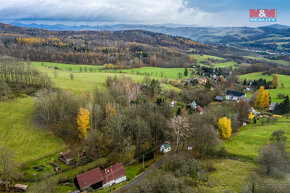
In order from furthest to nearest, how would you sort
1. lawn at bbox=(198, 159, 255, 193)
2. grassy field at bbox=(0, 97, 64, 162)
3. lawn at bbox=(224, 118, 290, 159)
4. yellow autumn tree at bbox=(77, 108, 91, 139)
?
yellow autumn tree at bbox=(77, 108, 91, 139) < lawn at bbox=(224, 118, 290, 159) < grassy field at bbox=(0, 97, 64, 162) < lawn at bbox=(198, 159, 255, 193)

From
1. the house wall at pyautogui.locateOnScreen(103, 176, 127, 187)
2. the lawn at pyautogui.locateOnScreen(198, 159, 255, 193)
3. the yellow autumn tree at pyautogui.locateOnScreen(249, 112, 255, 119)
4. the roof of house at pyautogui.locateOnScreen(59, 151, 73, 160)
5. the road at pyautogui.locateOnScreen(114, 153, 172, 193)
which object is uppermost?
the yellow autumn tree at pyautogui.locateOnScreen(249, 112, 255, 119)

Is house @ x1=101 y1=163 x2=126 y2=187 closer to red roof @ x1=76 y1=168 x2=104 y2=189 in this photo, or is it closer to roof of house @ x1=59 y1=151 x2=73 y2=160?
red roof @ x1=76 y1=168 x2=104 y2=189

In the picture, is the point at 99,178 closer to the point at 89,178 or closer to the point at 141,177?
the point at 89,178

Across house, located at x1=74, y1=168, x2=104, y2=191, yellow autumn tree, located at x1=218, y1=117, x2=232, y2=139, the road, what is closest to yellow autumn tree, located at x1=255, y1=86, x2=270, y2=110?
yellow autumn tree, located at x1=218, y1=117, x2=232, y2=139

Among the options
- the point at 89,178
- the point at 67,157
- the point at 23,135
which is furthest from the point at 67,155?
the point at 23,135

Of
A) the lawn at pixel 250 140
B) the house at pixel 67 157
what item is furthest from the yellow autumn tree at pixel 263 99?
the house at pixel 67 157

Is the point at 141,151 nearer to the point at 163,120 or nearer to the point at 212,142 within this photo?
the point at 163,120

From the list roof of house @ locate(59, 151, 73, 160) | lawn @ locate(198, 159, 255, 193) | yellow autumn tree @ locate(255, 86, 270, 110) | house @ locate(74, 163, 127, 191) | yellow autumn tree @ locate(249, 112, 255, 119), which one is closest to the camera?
lawn @ locate(198, 159, 255, 193)

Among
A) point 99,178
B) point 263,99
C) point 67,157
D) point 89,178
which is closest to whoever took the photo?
point 89,178

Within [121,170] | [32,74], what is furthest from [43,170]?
[32,74]
